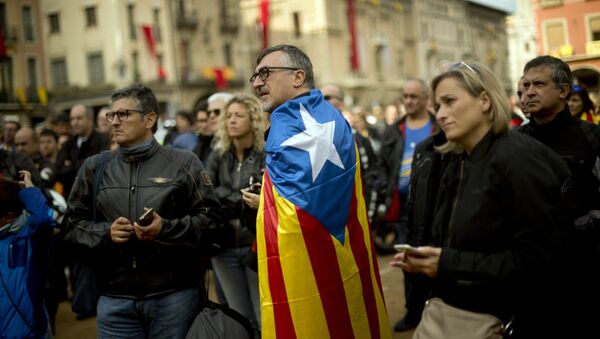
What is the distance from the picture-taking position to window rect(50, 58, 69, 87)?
39625 millimetres

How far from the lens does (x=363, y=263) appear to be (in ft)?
11.9

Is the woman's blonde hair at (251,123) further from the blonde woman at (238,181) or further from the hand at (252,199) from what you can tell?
the hand at (252,199)

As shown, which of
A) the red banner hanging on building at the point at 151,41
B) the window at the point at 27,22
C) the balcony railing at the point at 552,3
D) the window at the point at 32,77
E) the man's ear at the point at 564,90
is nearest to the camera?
the man's ear at the point at 564,90

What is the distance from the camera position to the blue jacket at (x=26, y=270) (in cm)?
429

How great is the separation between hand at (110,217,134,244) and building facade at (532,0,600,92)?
9.45 m

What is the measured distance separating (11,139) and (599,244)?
25.5ft

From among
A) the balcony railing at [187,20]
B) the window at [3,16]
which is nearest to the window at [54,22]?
the window at [3,16]

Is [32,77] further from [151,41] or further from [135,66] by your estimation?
[151,41]

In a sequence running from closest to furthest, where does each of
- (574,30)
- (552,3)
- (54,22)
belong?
(574,30)
(552,3)
(54,22)

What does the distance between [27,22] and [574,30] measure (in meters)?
30.5

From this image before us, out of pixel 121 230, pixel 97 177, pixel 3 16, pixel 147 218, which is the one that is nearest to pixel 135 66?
pixel 3 16

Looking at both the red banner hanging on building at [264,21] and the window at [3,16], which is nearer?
the window at [3,16]

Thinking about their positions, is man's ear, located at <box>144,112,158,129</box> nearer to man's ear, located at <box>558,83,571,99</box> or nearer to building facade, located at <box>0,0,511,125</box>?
man's ear, located at <box>558,83,571,99</box>

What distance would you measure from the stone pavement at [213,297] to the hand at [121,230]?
3.20m
